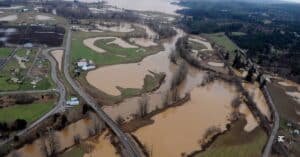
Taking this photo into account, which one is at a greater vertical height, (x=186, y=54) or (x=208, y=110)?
(x=186, y=54)

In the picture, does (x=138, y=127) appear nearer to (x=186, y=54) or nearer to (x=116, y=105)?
(x=116, y=105)

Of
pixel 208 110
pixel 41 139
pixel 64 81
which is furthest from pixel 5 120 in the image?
pixel 208 110

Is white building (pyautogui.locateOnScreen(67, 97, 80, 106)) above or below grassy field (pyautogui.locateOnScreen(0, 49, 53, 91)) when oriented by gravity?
below

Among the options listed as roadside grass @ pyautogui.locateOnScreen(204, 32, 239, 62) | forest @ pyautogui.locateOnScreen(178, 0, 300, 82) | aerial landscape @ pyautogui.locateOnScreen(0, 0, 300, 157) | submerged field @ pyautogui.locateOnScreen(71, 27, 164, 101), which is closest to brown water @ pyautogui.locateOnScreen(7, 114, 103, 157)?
aerial landscape @ pyautogui.locateOnScreen(0, 0, 300, 157)

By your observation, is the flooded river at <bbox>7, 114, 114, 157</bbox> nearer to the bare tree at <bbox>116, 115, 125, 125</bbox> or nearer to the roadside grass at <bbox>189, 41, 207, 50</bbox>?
the bare tree at <bbox>116, 115, 125, 125</bbox>

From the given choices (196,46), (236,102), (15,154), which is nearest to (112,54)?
(196,46)

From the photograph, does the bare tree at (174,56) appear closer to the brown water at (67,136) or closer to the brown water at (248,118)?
the brown water at (248,118)

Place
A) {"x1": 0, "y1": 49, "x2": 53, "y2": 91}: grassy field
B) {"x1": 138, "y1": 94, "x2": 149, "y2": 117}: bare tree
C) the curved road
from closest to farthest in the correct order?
the curved road < {"x1": 138, "y1": 94, "x2": 149, "y2": 117}: bare tree < {"x1": 0, "y1": 49, "x2": 53, "y2": 91}: grassy field

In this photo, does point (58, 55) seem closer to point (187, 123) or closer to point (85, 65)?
point (85, 65)
